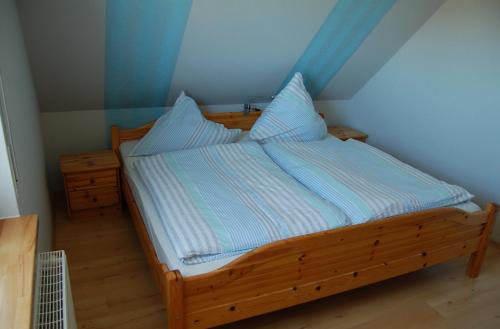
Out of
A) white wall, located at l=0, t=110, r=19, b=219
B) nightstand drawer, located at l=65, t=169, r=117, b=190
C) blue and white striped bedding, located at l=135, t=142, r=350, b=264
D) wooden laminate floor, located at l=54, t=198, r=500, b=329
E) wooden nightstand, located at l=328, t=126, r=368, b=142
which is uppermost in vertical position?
white wall, located at l=0, t=110, r=19, b=219

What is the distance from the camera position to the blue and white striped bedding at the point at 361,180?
7.29 feet

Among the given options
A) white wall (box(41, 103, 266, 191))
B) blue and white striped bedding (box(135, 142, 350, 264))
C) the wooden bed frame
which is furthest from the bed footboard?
white wall (box(41, 103, 266, 191))

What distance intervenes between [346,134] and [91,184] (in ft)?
7.77

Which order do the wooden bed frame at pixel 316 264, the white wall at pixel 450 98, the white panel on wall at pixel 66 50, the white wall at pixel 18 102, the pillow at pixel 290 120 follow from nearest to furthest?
1. the white wall at pixel 18 102
2. the wooden bed frame at pixel 316 264
3. the white panel on wall at pixel 66 50
4. the white wall at pixel 450 98
5. the pillow at pixel 290 120

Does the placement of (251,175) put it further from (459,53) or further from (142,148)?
(459,53)

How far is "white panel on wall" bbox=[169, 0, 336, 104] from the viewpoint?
2586 mm

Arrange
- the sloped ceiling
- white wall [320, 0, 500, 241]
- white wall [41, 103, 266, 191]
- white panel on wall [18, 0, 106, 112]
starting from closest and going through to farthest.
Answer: white panel on wall [18, 0, 106, 112] → the sloped ceiling → white wall [320, 0, 500, 241] → white wall [41, 103, 266, 191]

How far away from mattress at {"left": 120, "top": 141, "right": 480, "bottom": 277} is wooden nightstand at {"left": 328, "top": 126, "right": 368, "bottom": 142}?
150cm

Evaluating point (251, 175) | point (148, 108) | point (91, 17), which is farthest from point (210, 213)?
point (148, 108)

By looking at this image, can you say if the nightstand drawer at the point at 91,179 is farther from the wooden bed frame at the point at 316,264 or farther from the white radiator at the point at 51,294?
the white radiator at the point at 51,294

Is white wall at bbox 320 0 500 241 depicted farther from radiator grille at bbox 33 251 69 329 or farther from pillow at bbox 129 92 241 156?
radiator grille at bbox 33 251 69 329

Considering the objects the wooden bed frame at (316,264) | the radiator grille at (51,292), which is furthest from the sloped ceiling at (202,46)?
the radiator grille at (51,292)

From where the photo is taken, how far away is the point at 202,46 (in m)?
2.77

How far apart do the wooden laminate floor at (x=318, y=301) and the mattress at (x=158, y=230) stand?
373 millimetres
